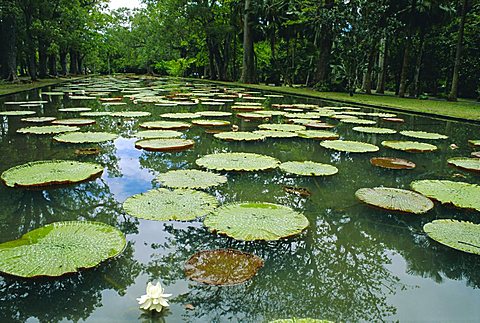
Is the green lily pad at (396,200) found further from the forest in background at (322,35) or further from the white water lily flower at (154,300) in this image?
the forest in background at (322,35)

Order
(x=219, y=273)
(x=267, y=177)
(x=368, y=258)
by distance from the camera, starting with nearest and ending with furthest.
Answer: (x=219, y=273) → (x=368, y=258) → (x=267, y=177)

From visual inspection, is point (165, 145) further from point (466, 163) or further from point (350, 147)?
point (466, 163)

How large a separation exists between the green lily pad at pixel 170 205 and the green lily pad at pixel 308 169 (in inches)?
37.1

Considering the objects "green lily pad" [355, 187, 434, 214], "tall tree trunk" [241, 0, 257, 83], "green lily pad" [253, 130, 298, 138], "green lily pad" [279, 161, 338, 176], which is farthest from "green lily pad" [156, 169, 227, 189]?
"tall tree trunk" [241, 0, 257, 83]

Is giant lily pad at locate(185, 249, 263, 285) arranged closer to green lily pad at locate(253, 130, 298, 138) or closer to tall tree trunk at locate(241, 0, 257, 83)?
green lily pad at locate(253, 130, 298, 138)

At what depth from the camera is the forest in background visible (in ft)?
37.4

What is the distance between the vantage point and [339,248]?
1.80 m

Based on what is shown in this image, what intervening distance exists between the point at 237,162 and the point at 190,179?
1.95ft

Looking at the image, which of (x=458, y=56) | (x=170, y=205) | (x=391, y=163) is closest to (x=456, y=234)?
(x=391, y=163)

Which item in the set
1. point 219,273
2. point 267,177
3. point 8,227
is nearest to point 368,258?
point 219,273

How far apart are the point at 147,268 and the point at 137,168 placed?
168cm

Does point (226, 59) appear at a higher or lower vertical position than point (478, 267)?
higher

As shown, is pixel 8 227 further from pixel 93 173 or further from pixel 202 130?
pixel 202 130

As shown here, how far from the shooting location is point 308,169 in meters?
2.89
